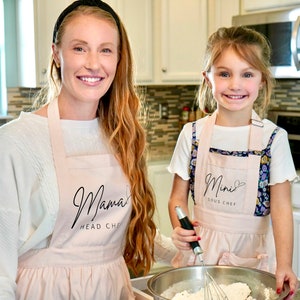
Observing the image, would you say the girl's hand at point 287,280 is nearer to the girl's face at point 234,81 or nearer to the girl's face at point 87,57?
the girl's face at point 234,81

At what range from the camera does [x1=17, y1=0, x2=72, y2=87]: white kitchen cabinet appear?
3.18m

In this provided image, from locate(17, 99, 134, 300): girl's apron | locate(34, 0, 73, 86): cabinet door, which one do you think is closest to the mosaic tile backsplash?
locate(34, 0, 73, 86): cabinet door

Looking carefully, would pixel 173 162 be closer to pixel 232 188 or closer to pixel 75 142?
pixel 232 188

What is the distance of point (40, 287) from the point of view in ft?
4.57

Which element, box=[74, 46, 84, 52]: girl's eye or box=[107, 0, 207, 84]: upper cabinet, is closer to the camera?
box=[74, 46, 84, 52]: girl's eye

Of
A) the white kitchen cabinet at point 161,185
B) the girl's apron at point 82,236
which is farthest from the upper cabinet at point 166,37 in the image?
the girl's apron at point 82,236

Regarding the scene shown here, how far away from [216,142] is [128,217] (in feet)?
1.30

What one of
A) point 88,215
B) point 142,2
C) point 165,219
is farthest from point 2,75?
point 88,215

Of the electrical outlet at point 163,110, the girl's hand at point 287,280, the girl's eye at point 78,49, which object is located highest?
the girl's eye at point 78,49

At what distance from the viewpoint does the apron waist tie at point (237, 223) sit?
1.67 meters

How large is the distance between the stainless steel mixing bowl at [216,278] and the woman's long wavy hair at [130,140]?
0.81ft

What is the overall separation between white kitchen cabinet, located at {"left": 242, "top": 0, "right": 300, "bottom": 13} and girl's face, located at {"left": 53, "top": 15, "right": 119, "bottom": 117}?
80.0 inches

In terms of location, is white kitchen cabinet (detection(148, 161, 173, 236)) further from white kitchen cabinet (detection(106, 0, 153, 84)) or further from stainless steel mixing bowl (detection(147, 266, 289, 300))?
stainless steel mixing bowl (detection(147, 266, 289, 300))

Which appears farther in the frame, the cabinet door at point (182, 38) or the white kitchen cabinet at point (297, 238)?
the cabinet door at point (182, 38)
